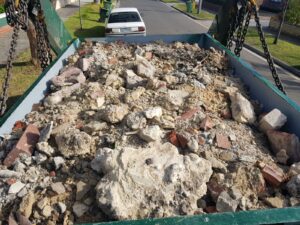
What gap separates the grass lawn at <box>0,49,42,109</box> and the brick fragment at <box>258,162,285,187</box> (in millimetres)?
5556

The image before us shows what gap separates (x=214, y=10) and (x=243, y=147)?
27.1 meters

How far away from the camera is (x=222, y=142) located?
3.11 metres

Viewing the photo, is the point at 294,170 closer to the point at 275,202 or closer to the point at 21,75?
the point at 275,202

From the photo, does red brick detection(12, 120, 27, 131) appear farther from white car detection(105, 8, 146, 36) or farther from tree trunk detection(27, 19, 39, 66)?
white car detection(105, 8, 146, 36)

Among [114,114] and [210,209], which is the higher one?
[114,114]

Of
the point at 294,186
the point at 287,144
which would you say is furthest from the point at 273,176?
the point at 287,144

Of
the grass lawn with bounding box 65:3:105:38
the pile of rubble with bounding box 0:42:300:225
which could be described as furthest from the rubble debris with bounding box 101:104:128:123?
the grass lawn with bounding box 65:3:105:38

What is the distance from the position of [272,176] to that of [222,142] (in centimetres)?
60

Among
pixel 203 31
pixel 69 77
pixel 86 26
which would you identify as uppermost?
pixel 69 77

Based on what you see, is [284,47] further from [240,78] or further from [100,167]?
[100,167]

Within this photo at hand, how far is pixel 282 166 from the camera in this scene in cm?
298

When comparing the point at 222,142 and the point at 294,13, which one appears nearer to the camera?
the point at 222,142

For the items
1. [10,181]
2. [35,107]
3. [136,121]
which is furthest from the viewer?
[35,107]

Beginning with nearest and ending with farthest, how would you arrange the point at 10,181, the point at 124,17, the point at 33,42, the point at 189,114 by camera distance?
the point at 10,181, the point at 189,114, the point at 33,42, the point at 124,17
